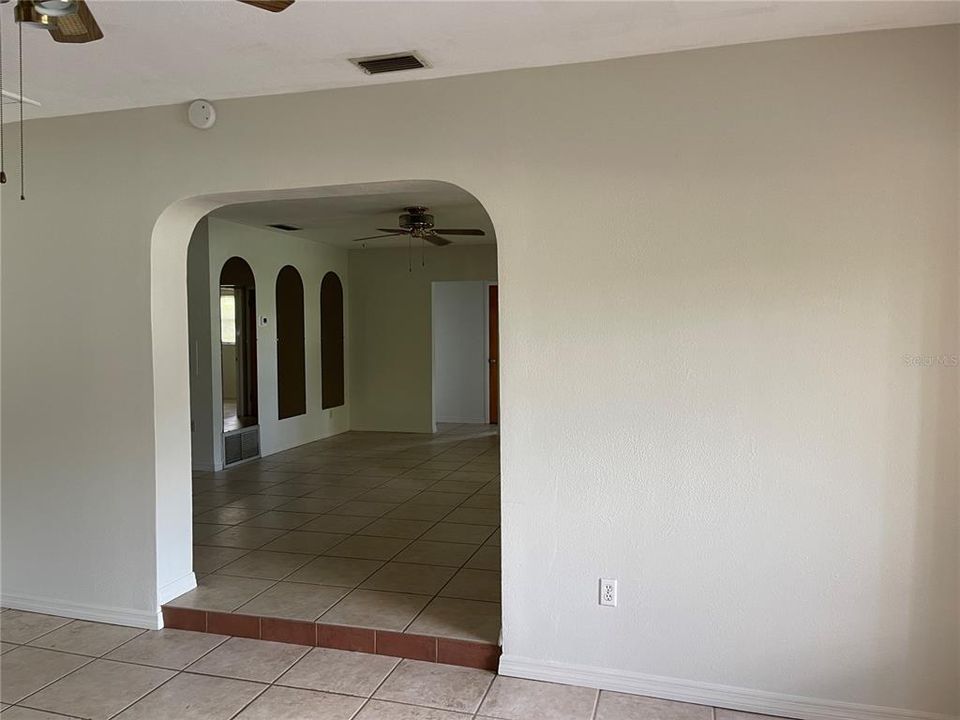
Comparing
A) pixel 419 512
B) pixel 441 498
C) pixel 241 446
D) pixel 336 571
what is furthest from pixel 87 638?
pixel 241 446

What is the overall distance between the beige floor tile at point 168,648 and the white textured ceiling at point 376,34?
2.46 metres

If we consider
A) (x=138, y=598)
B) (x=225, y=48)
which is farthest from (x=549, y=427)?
(x=138, y=598)

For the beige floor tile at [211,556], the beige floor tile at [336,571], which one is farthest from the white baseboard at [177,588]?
the beige floor tile at [336,571]

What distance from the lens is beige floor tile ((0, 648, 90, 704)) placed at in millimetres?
3014

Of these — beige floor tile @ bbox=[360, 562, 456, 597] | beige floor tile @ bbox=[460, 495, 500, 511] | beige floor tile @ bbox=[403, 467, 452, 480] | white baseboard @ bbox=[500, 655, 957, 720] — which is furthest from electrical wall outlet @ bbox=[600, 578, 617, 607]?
beige floor tile @ bbox=[403, 467, 452, 480]

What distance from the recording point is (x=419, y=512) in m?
5.43

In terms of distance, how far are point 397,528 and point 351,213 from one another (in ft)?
A: 9.62

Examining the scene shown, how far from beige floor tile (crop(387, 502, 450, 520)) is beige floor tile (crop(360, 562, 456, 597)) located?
1.05 metres

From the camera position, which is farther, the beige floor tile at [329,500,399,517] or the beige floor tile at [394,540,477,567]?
the beige floor tile at [329,500,399,517]

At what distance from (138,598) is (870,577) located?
321cm

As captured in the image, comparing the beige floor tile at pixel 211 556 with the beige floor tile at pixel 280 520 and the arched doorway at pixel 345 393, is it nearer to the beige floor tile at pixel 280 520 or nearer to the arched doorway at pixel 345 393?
the arched doorway at pixel 345 393

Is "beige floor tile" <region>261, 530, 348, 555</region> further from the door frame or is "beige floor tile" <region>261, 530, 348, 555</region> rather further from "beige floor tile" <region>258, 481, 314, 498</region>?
the door frame

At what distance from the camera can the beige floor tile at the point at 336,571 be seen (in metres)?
3.95

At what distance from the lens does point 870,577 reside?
8.84 ft
